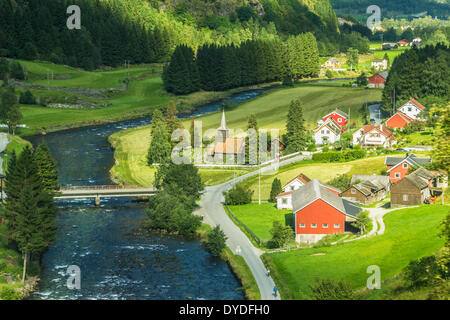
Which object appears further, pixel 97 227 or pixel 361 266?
pixel 97 227

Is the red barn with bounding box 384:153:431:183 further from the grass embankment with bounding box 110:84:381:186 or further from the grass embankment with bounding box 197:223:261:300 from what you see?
the grass embankment with bounding box 197:223:261:300

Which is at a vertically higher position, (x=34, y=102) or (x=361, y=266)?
(x=34, y=102)

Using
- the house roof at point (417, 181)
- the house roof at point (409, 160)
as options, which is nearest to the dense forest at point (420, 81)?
the house roof at point (409, 160)

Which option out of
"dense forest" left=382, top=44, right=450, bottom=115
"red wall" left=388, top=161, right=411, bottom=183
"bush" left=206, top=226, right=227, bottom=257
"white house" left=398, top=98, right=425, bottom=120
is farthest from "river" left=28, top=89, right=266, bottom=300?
"dense forest" left=382, top=44, right=450, bottom=115

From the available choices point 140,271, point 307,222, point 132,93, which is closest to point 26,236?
point 140,271

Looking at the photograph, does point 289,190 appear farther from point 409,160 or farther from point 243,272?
point 243,272

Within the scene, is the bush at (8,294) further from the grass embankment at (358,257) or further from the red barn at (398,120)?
the red barn at (398,120)

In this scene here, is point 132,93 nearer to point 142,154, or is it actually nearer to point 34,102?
point 34,102
